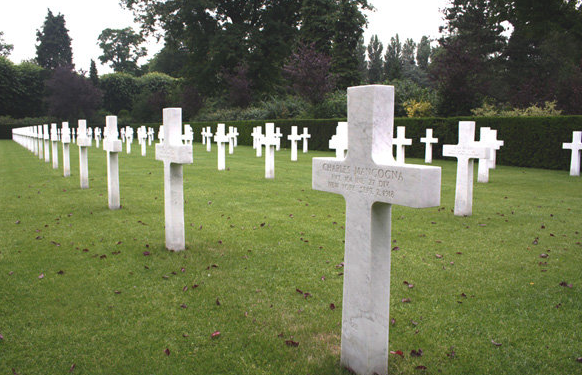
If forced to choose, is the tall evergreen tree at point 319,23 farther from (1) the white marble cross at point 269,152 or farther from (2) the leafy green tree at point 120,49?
(2) the leafy green tree at point 120,49

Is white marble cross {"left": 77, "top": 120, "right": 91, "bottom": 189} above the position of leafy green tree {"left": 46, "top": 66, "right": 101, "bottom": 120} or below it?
below

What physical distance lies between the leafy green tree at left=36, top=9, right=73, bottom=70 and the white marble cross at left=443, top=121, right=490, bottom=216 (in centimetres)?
7230

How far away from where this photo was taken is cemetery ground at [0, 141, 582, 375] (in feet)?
9.84

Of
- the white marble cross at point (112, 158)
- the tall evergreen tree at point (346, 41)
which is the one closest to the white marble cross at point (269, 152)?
the white marble cross at point (112, 158)

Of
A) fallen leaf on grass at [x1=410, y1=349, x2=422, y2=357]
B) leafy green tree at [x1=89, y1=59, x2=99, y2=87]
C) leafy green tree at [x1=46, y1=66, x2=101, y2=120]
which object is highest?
leafy green tree at [x1=89, y1=59, x2=99, y2=87]

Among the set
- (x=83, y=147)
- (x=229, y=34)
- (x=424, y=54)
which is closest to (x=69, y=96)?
(x=229, y=34)

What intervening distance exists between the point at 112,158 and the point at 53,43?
72216 mm

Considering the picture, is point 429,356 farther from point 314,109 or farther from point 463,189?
point 314,109

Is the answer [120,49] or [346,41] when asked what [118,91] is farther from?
[346,41]

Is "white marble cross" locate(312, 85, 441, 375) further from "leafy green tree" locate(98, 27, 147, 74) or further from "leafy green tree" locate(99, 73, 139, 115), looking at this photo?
"leafy green tree" locate(98, 27, 147, 74)

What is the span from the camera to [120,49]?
76.8 meters

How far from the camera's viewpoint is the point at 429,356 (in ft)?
9.78

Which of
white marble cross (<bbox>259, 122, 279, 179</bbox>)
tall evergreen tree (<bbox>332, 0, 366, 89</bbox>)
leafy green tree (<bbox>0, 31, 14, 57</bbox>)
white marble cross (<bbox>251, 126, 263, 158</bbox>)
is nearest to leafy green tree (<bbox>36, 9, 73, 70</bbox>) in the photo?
leafy green tree (<bbox>0, 31, 14, 57</bbox>)

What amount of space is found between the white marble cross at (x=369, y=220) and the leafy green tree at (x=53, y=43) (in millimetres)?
75171
